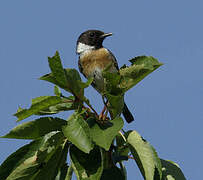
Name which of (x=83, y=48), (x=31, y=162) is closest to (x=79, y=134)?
(x=31, y=162)

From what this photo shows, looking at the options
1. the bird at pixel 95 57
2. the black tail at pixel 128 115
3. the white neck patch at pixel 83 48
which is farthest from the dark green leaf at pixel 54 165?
the black tail at pixel 128 115

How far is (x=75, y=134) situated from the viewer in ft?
8.18

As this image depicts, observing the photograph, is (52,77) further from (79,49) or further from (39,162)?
(79,49)

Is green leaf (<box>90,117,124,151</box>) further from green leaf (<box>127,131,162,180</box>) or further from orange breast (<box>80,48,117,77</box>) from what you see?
orange breast (<box>80,48,117,77</box>)

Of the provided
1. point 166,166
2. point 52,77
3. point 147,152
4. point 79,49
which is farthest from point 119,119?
point 79,49

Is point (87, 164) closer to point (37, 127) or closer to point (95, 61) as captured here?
point (37, 127)

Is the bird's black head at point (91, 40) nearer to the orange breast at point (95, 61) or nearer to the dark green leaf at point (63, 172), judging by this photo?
the orange breast at point (95, 61)

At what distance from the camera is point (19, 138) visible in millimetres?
2906

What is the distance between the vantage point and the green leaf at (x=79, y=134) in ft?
7.84

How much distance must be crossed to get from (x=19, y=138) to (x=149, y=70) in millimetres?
1109

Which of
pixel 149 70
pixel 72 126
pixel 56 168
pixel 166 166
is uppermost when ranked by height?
pixel 149 70

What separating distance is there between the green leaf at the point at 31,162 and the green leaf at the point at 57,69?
1.33 feet

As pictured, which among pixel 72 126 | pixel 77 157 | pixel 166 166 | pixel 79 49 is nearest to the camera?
pixel 72 126

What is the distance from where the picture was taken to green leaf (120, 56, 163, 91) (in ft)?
9.48
